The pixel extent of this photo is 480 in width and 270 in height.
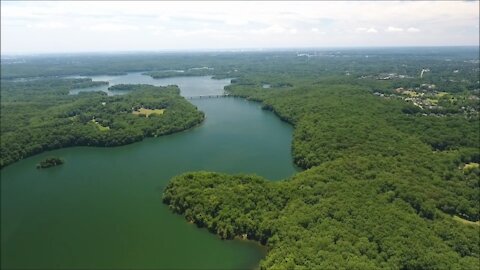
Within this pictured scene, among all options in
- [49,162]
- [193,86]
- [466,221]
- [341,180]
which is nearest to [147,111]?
[49,162]

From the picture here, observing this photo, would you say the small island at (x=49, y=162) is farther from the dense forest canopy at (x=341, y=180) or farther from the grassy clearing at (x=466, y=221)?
the grassy clearing at (x=466, y=221)

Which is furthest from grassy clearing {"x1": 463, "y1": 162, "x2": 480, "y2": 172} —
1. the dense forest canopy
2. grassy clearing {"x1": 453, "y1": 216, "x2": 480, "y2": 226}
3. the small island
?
the small island

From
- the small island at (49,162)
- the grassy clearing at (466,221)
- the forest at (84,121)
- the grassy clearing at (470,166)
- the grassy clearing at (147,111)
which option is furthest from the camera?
the grassy clearing at (147,111)

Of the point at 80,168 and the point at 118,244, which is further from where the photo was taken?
the point at 80,168

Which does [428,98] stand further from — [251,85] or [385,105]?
[251,85]

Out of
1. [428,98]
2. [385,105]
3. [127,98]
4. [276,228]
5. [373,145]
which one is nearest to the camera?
[276,228]

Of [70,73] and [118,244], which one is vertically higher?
[70,73]

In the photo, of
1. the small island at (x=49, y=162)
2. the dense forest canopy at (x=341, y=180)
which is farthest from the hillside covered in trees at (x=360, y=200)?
the small island at (x=49, y=162)

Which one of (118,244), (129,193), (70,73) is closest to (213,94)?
(129,193)

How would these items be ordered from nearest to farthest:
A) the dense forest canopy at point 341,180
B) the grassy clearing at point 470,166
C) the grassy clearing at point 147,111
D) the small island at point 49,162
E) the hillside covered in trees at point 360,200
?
the hillside covered in trees at point 360,200
the dense forest canopy at point 341,180
the grassy clearing at point 470,166
the small island at point 49,162
the grassy clearing at point 147,111
